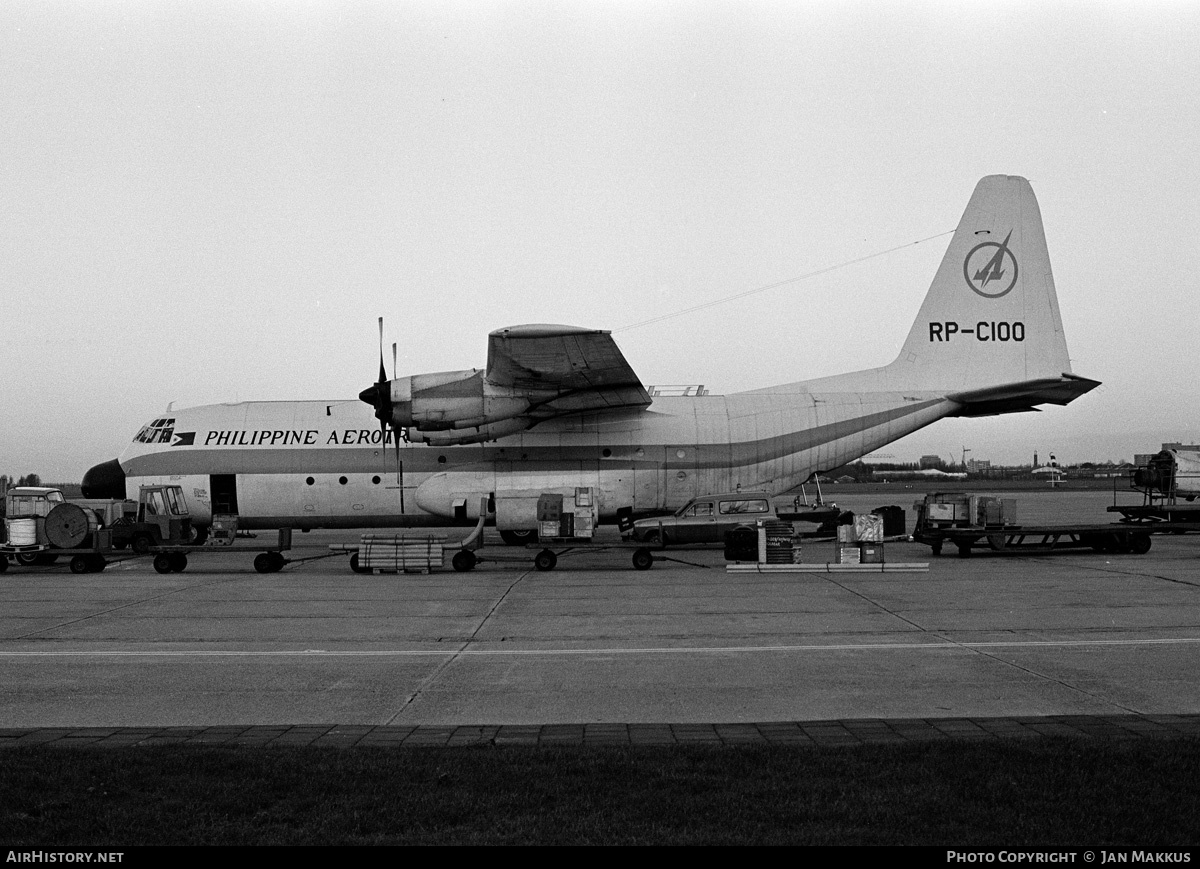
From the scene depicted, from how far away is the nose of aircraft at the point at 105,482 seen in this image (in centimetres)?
2575

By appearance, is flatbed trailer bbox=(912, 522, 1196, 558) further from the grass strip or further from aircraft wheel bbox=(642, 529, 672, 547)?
the grass strip

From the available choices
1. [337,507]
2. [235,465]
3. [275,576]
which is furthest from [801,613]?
[235,465]

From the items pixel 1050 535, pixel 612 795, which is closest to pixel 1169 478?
pixel 1050 535

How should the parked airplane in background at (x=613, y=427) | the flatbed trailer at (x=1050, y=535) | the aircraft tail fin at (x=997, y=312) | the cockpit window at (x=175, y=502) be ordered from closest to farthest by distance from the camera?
the flatbed trailer at (x=1050, y=535)
the parked airplane in background at (x=613, y=427)
the cockpit window at (x=175, y=502)
the aircraft tail fin at (x=997, y=312)

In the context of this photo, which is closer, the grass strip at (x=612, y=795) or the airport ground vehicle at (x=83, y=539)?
the grass strip at (x=612, y=795)

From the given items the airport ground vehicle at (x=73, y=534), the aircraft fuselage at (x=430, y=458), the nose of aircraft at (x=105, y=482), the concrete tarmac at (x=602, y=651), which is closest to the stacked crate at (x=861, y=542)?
the concrete tarmac at (x=602, y=651)

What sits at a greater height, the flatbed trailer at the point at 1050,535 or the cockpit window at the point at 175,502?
the cockpit window at the point at 175,502

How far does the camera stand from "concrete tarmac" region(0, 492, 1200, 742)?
8047 millimetres

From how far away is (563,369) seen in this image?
22547mm

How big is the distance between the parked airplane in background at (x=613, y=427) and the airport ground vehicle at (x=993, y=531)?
3778 mm

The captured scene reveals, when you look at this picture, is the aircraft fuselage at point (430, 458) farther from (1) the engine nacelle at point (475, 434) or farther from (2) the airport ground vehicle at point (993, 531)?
(2) the airport ground vehicle at point (993, 531)

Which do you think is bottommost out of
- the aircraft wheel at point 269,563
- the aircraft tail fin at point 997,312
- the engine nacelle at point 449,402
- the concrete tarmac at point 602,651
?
the concrete tarmac at point 602,651

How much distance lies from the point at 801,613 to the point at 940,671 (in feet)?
13.9

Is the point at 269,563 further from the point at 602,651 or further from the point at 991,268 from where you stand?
the point at 991,268
